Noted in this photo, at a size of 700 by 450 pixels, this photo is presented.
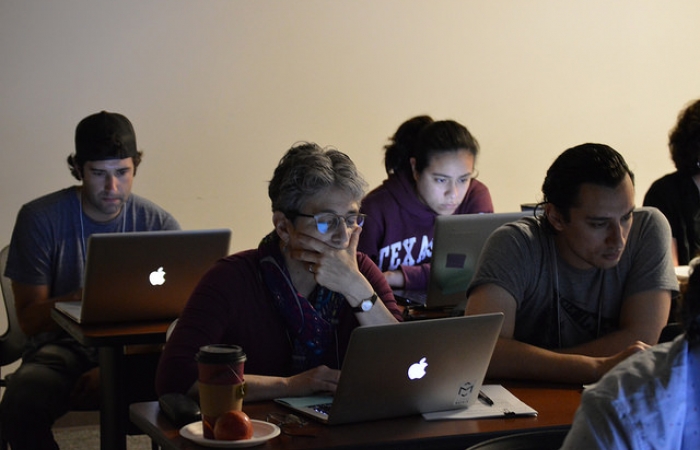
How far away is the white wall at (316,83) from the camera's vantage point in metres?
4.27

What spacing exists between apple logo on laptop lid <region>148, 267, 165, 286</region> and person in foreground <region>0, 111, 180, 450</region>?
1.35 feet

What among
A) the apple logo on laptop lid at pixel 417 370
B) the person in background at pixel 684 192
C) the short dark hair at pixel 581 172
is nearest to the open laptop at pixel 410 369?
the apple logo on laptop lid at pixel 417 370

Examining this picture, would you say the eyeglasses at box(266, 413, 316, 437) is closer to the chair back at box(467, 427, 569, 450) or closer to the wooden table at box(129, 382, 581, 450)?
the wooden table at box(129, 382, 581, 450)

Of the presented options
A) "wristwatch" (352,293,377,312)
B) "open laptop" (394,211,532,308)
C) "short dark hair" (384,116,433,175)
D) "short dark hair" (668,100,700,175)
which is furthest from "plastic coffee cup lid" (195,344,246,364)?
"short dark hair" (668,100,700,175)

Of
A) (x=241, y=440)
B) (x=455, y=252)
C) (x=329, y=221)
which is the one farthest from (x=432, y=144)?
(x=241, y=440)

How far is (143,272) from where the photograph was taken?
2963 millimetres

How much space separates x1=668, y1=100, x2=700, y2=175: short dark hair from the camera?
13.1ft

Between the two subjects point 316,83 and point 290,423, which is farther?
point 316,83

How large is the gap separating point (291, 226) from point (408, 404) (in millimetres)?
593

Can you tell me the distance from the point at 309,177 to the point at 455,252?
901 mm

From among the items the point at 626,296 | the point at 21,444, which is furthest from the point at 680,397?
the point at 21,444

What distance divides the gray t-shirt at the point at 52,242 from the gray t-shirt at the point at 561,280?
5.09ft

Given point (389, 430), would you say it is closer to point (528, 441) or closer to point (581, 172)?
point (528, 441)

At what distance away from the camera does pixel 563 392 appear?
2.25m
